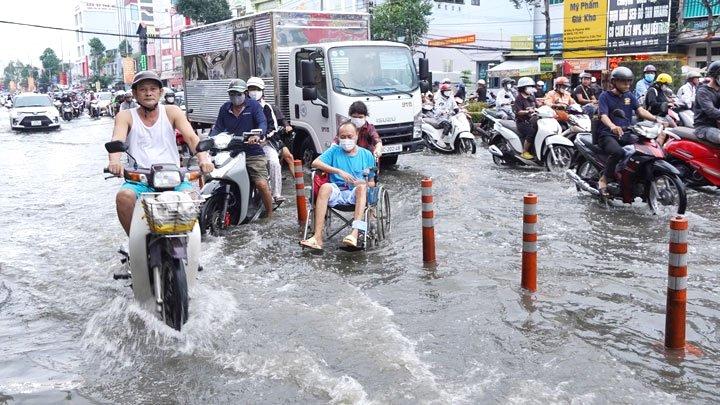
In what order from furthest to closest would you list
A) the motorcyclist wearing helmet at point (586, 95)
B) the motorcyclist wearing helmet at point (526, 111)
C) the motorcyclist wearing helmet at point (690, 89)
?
the motorcyclist wearing helmet at point (586, 95), the motorcyclist wearing helmet at point (690, 89), the motorcyclist wearing helmet at point (526, 111)

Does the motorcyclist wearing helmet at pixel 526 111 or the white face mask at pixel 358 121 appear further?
the motorcyclist wearing helmet at pixel 526 111

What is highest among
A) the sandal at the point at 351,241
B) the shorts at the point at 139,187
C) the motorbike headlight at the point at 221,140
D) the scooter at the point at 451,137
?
the motorbike headlight at the point at 221,140

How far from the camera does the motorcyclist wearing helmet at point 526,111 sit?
490 inches

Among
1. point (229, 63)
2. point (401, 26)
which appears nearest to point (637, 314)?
point (229, 63)

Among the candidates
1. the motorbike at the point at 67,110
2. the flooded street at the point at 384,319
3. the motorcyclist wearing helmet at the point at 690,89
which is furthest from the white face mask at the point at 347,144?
the motorbike at the point at 67,110

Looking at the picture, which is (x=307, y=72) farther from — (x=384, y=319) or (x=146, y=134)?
(x=384, y=319)

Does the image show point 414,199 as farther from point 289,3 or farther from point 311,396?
point 289,3

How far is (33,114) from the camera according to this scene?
27734mm

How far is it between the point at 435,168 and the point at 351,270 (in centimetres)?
717

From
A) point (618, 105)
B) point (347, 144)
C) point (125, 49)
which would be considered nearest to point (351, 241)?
point (347, 144)

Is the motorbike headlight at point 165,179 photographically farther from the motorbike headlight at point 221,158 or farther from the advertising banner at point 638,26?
the advertising banner at point 638,26

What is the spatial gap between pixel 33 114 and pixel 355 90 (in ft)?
67.8

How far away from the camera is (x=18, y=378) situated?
4379mm

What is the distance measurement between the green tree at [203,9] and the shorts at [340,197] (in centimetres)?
4180
